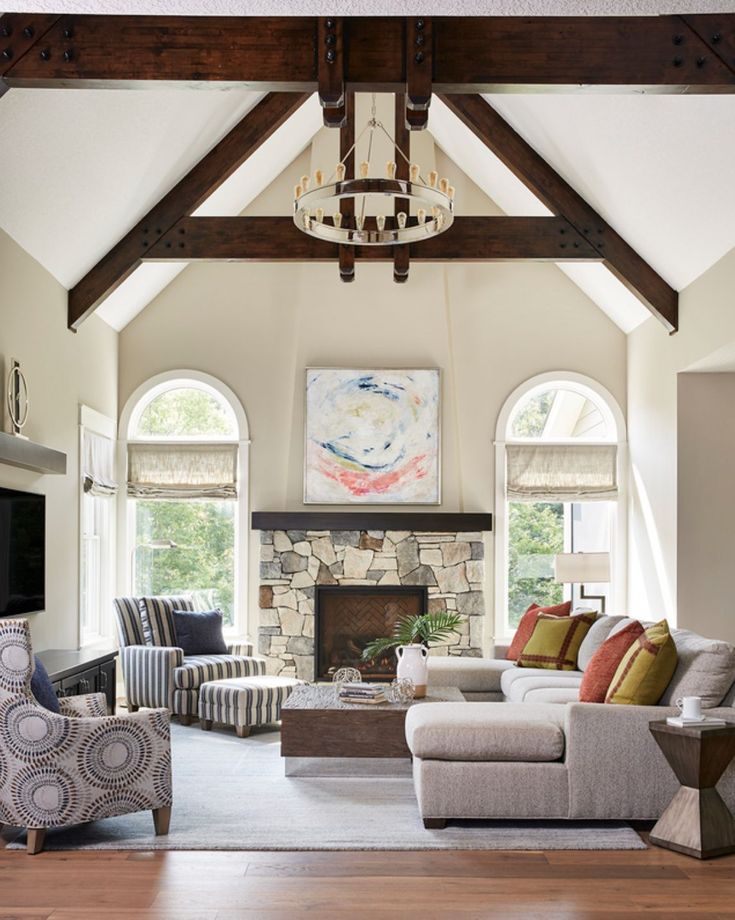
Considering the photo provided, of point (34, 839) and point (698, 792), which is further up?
point (698, 792)

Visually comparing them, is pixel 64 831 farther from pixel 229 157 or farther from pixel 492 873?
pixel 229 157

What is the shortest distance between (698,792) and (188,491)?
5685 mm

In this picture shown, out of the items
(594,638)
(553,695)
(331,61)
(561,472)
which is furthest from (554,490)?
(331,61)

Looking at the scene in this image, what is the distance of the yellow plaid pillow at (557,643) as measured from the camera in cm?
700

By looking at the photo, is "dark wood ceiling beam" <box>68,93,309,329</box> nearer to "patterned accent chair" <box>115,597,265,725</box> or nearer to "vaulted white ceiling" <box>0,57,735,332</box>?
"vaulted white ceiling" <box>0,57,735,332</box>

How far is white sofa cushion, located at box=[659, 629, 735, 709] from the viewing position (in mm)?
4910

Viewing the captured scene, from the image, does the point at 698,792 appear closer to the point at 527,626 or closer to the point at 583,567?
the point at 527,626

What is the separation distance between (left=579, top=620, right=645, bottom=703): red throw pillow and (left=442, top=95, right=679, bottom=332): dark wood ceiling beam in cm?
318

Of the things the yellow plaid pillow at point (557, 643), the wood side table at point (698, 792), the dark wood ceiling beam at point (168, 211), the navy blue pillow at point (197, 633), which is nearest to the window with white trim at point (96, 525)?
the navy blue pillow at point (197, 633)

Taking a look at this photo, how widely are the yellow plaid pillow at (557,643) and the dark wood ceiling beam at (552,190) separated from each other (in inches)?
90.1

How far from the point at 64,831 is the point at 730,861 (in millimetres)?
2852

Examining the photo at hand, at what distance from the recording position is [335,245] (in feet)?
25.6

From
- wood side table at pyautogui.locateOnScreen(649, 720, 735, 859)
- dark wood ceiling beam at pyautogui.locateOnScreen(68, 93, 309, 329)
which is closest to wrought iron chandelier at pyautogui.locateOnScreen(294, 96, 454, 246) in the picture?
dark wood ceiling beam at pyautogui.locateOnScreen(68, 93, 309, 329)

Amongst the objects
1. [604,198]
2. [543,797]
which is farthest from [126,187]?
[543,797]
